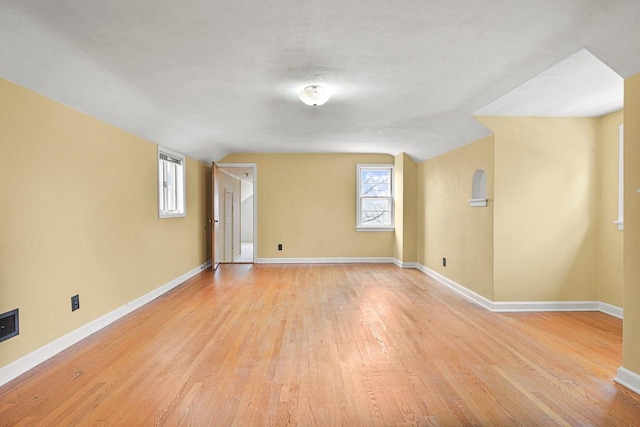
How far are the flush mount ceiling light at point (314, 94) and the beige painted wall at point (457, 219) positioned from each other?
206 cm

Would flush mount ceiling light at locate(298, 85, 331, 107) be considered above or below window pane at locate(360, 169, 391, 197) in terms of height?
above

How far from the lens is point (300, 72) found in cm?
294

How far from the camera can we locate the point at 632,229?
2.34m

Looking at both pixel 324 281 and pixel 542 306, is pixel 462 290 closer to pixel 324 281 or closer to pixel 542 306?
pixel 542 306

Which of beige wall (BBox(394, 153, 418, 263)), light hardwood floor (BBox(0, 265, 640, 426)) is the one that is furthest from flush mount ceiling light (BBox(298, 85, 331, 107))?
beige wall (BBox(394, 153, 418, 263))

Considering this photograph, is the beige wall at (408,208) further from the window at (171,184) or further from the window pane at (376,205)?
the window at (171,184)

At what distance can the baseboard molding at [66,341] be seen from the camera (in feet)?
7.88

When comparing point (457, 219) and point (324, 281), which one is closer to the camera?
point (457, 219)

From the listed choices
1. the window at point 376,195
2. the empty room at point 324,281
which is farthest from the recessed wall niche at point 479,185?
the window at point 376,195

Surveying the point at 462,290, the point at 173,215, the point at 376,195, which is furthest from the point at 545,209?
the point at 173,215

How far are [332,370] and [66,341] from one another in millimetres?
2213

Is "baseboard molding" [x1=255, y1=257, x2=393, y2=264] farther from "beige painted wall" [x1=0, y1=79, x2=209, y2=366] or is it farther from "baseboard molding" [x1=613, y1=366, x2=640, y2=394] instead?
"baseboard molding" [x1=613, y1=366, x2=640, y2=394]

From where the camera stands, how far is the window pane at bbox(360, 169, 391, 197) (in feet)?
24.8

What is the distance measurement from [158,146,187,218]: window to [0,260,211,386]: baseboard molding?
3.88 feet
